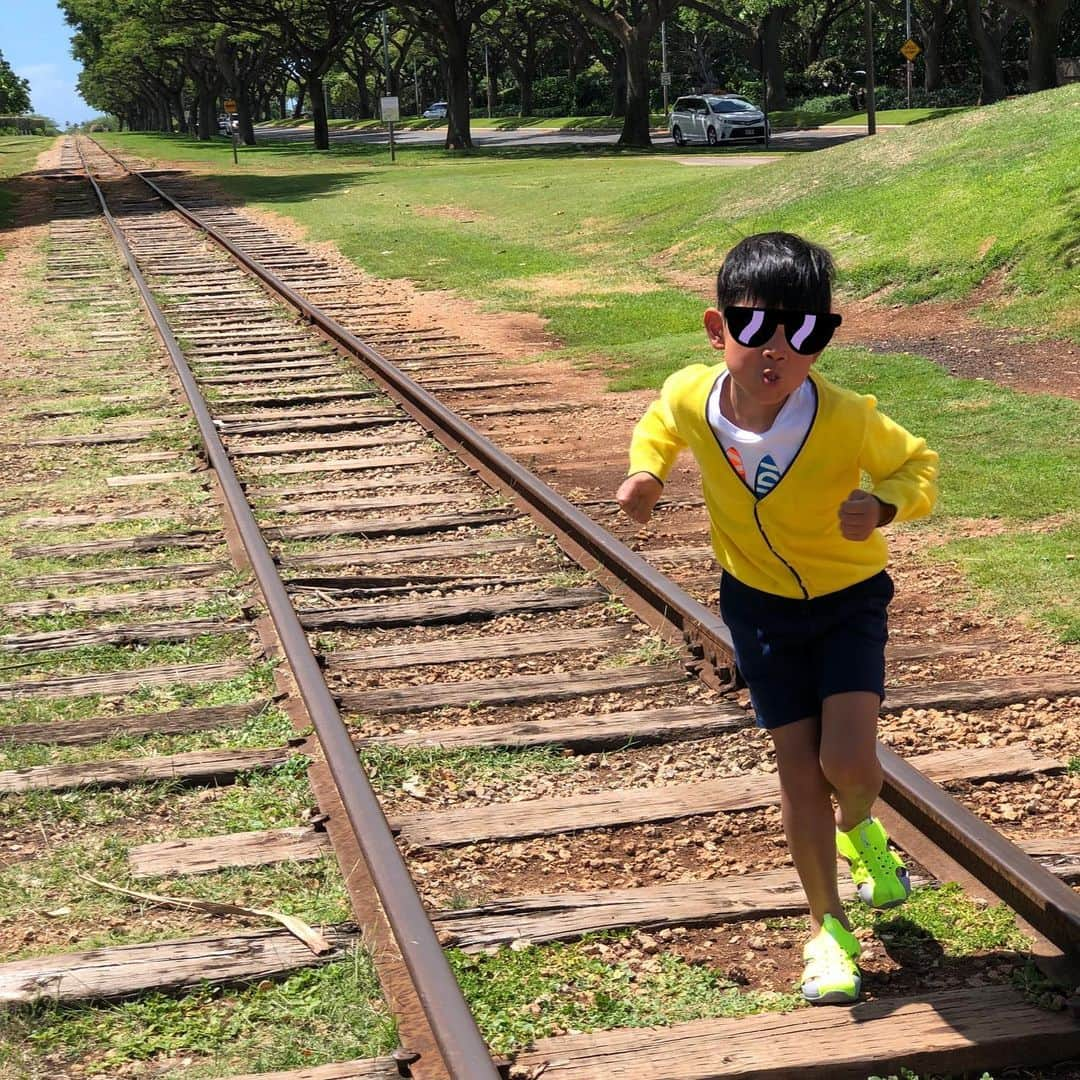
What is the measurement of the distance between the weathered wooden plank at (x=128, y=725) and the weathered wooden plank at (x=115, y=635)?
822 mm

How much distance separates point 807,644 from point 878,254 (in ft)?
39.4

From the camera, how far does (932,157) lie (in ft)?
56.5

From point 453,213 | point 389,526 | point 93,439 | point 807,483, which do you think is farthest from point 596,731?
point 453,213

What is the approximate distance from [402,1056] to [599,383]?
8512 mm

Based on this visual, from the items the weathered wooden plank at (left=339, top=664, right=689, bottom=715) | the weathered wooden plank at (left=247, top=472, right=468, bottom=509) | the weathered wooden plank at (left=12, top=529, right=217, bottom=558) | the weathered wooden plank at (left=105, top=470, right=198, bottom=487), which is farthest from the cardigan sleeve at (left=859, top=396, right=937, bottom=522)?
→ the weathered wooden plank at (left=105, top=470, right=198, bottom=487)

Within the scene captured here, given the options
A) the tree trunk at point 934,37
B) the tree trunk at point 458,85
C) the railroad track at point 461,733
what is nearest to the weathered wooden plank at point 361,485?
the railroad track at point 461,733

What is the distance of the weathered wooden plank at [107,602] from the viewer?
6363mm

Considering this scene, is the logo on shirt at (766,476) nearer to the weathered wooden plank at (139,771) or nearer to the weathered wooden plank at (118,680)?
the weathered wooden plank at (139,771)

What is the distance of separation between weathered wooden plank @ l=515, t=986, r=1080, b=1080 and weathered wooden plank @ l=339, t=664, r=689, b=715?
6.80 feet

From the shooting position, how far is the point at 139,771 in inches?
183

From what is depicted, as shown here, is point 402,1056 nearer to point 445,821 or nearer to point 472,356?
point 445,821

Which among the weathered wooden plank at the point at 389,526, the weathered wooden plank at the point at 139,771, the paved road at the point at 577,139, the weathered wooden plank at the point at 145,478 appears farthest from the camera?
the paved road at the point at 577,139

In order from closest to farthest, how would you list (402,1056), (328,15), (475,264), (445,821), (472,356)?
(402,1056) → (445,821) → (472,356) → (475,264) → (328,15)

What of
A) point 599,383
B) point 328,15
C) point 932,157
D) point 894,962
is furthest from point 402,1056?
point 328,15
